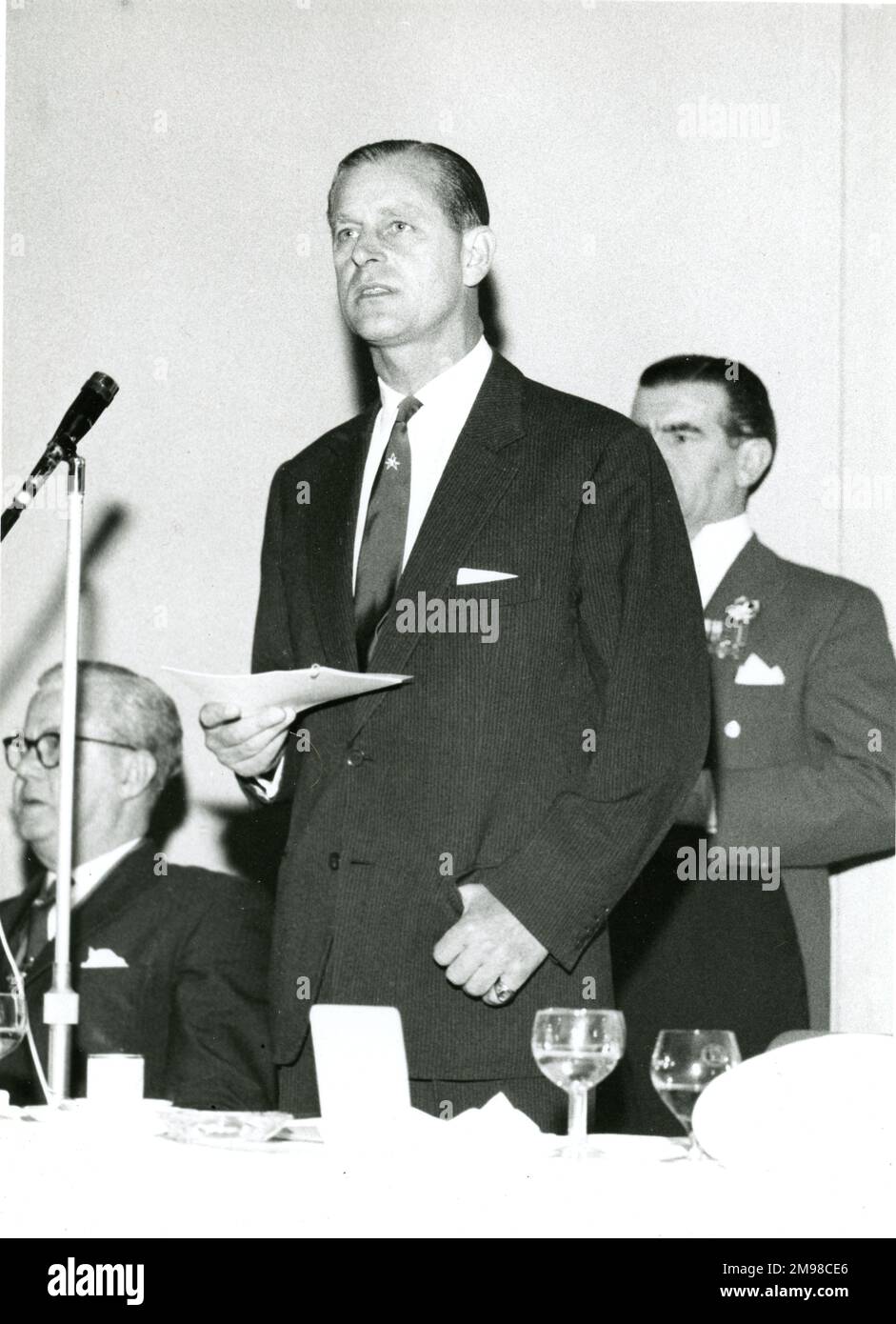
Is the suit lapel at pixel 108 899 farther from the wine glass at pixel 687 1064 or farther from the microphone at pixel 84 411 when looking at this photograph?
the wine glass at pixel 687 1064

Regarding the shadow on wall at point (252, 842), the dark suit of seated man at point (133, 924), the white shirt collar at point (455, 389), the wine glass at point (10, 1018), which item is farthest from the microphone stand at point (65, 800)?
the shadow on wall at point (252, 842)

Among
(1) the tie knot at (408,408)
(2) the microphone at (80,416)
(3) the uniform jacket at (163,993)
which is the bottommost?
(3) the uniform jacket at (163,993)

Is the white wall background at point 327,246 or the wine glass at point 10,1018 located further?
the white wall background at point 327,246

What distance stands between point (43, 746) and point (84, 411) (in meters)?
1.60

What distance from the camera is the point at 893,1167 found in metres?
1.19

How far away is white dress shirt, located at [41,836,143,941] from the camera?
3.17 m

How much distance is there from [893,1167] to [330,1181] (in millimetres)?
402

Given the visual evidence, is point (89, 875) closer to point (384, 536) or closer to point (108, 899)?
point (108, 899)

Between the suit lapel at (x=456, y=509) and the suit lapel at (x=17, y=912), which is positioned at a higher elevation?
the suit lapel at (x=456, y=509)

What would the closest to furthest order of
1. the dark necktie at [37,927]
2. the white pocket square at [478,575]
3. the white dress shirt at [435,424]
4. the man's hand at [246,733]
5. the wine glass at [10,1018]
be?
the wine glass at [10,1018]
the man's hand at [246,733]
the white pocket square at [478,575]
the white dress shirt at [435,424]
the dark necktie at [37,927]

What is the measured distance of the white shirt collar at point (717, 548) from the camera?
129 inches

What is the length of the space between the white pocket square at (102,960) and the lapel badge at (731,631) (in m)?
1.24
